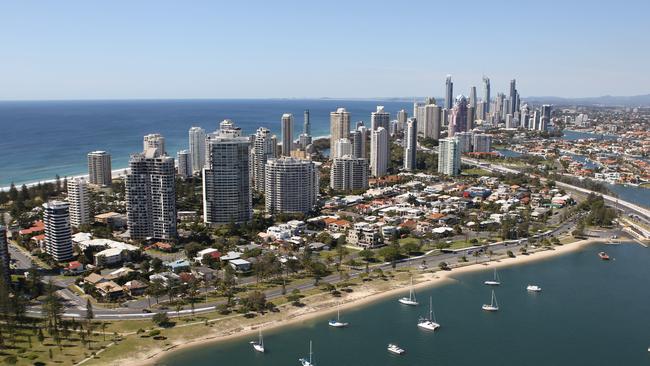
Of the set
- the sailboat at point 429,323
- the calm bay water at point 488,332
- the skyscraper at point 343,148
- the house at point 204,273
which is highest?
the skyscraper at point 343,148

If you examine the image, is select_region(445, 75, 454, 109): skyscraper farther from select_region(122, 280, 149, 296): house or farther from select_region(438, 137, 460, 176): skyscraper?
select_region(122, 280, 149, 296): house

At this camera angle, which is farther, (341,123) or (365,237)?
(341,123)

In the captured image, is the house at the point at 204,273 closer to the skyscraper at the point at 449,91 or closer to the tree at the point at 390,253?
the tree at the point at 390,253

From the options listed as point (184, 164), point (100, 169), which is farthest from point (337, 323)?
point (184, 164)

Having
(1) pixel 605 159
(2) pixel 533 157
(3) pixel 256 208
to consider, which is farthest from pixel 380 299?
(1) pixel 605 159

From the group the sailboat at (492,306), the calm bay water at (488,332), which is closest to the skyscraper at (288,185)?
the calm bay water at (488,332)

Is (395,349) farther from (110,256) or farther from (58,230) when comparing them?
(58,230)
